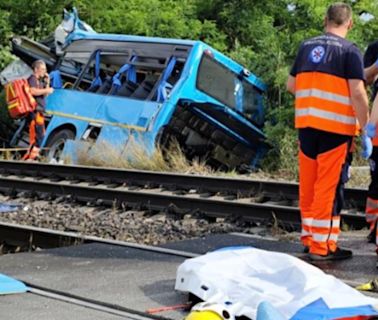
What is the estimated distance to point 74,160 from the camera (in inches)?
563

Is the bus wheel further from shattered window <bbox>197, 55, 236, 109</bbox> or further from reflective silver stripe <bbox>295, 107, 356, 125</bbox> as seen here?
reflective silver stripe <bbox>295, 107, 356, 125</bbox>

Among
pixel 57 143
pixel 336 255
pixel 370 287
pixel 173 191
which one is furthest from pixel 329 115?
pixel 57 143

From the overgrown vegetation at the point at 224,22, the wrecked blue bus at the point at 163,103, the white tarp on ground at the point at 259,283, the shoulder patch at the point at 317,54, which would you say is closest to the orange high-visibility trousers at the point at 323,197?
the shoulder patch at the point at 317,54

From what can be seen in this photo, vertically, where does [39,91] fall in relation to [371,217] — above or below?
above

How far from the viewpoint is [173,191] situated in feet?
33.9

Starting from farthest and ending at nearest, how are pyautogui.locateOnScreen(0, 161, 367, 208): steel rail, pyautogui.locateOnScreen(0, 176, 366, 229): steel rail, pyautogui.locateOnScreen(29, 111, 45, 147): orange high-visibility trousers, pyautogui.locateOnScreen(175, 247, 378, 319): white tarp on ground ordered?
pyautogui.locateOnScreen(29, 111, 45, 147): orange high-visibility trousers, pyautogui.locateOnScreen(0, 161, 367, 208): steel rail, pyautogui.locateOnScreen(0, 176, 366, 229): steel rail, pyautogui.locateOnScreen(175, 247, 378, 319): white tarp on ground

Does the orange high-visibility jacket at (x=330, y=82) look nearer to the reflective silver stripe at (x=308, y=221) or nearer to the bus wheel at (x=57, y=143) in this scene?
the reflective silver stripe at (x=308, y=221)

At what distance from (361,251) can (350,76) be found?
152cm

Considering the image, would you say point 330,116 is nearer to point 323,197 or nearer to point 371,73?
point 323,197

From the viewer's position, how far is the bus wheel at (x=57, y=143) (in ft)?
49.8

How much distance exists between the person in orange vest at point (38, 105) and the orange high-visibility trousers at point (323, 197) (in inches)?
398

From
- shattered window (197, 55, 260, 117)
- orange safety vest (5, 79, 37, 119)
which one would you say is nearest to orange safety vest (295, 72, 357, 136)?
shattered window (197, 55, 260, 117)

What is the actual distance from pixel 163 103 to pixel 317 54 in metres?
7.75

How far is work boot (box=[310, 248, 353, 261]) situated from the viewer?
5.97 m
